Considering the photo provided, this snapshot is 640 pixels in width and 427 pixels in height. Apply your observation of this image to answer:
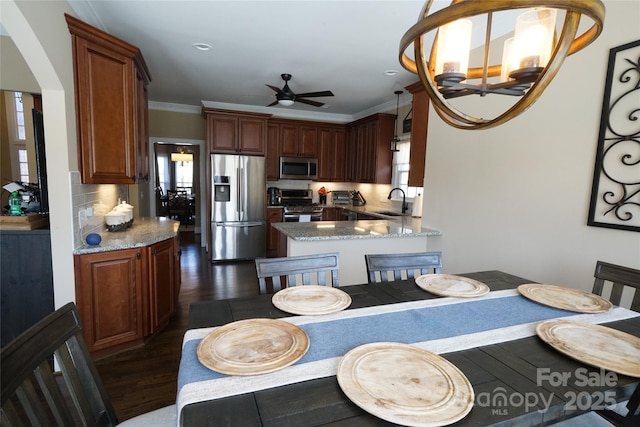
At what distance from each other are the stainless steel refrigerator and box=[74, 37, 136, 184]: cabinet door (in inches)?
90.3

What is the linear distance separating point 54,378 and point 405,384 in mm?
925

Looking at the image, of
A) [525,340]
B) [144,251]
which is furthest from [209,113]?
[525,340]

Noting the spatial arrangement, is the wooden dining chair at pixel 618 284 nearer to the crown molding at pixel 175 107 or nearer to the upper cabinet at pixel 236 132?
the upper cabinet at pixel 236 132

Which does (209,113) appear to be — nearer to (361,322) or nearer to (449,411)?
(361,322)

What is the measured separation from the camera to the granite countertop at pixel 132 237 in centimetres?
217

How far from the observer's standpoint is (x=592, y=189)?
73.1 inches

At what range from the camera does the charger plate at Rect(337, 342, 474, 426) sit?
2.40ft

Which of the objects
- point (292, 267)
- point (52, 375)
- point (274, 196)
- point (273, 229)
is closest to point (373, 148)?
point (274, 196)

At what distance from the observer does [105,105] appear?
2.33m

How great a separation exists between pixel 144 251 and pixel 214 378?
187cm

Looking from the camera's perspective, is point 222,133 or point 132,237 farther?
point 222,133

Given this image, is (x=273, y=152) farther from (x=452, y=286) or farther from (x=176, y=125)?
(x=452, y=286)

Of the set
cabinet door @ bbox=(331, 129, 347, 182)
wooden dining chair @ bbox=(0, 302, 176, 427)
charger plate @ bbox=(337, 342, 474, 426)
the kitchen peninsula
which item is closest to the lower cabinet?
the kitchen peninsula

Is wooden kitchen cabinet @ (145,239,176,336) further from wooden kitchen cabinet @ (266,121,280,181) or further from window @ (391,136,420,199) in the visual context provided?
window @ (391,136,420,199)
